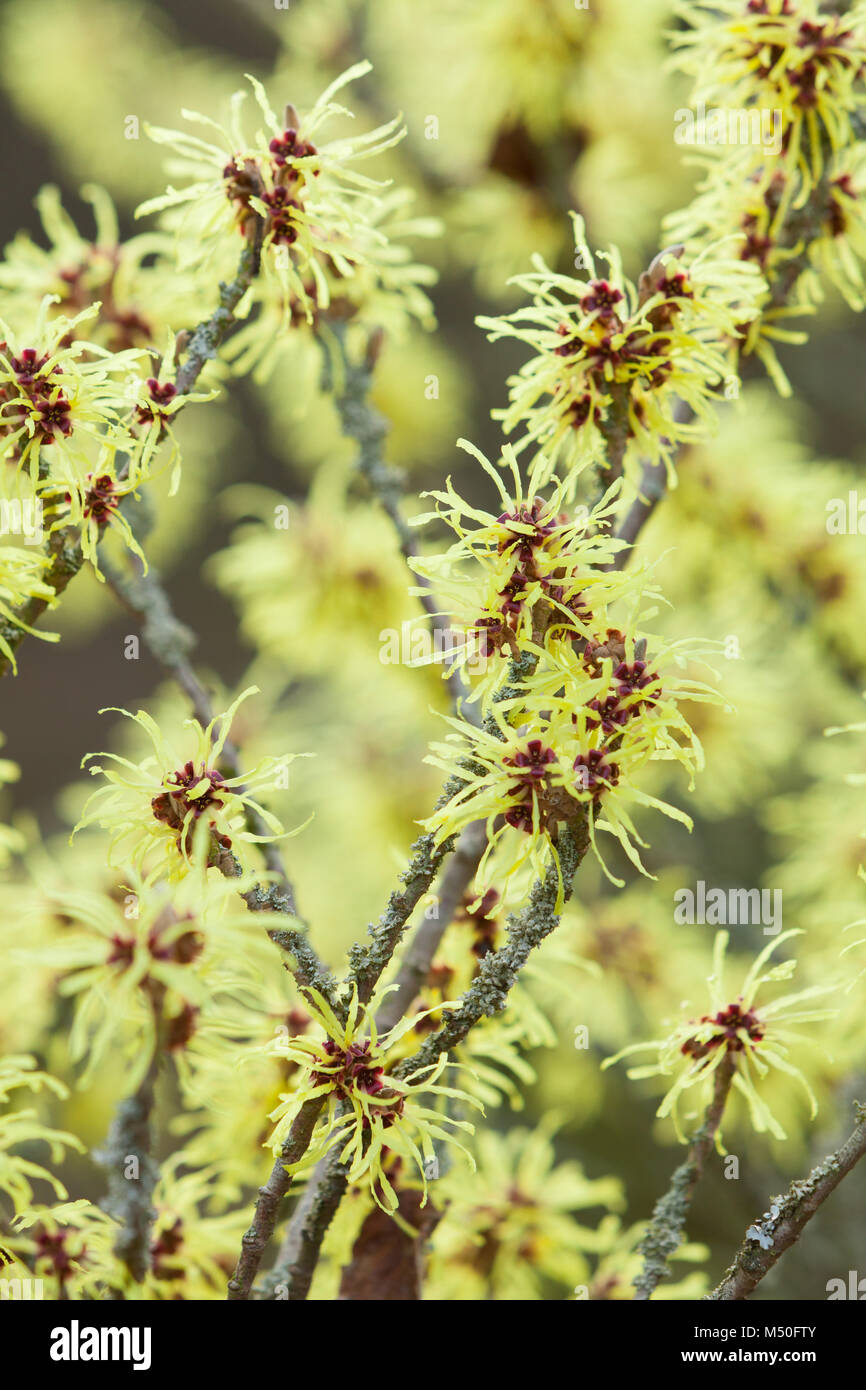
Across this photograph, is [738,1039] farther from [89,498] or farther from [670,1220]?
[89,498]

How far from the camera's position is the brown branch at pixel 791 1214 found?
0.36 m

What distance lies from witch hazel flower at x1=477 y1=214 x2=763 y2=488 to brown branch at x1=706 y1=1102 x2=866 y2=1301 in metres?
0.25

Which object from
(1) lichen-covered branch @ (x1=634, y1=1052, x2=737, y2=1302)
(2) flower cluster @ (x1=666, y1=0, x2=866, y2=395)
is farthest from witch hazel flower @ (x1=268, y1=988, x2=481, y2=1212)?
(2) flower cluster @ (x1=666, y1=0, x2=866, y2=395)

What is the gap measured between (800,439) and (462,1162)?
973mm

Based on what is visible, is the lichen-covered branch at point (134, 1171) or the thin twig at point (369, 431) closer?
the lichen-covered branch at point (134, 1171)

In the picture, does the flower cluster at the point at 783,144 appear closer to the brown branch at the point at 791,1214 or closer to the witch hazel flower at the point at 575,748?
the witch hazel flower at the point at 575,748

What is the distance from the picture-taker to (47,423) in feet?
1.26

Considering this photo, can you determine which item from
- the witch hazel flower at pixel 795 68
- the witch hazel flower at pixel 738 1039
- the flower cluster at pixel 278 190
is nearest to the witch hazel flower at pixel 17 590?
the flower cluster at pixel 278 190

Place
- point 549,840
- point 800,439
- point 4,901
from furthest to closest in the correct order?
point 800,439
point 4,901
point 549,840

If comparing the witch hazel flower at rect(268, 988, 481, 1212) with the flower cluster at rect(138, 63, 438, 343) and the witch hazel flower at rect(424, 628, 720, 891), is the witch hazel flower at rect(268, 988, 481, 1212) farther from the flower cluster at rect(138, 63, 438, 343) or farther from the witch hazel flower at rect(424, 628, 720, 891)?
the flower cluster at rect(138, 63, 438, 343)

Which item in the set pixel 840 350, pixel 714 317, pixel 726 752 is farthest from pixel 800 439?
pixel 714 317

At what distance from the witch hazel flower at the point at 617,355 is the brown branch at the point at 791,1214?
25cm

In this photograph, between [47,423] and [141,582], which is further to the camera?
[141,582]
